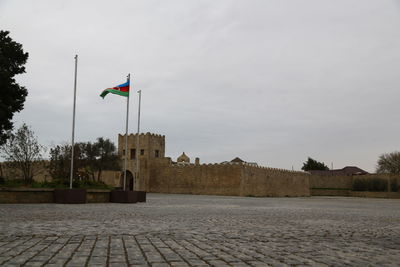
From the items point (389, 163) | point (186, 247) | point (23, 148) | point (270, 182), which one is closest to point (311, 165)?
point (389, 163)

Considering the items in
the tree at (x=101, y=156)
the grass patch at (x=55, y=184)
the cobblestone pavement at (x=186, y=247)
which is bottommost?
the cobblestone pavement at (x=186, y=247)

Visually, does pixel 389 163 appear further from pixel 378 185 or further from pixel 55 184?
pixel 55 184

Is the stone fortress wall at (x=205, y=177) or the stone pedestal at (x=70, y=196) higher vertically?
the stone fortress wall at (x=205, y=177)

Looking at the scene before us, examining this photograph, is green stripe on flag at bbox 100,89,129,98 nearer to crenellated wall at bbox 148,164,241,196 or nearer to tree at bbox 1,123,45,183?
tree at bbox 1,123,45,183

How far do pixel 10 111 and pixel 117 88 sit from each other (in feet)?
16.9

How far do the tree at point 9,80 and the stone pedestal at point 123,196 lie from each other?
Answer: 19.8 feet

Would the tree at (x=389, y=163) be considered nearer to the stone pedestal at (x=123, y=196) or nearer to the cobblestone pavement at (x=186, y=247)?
the stone pedestal at (x=123, y=196)

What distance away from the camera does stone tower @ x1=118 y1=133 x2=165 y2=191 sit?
49.4 metres

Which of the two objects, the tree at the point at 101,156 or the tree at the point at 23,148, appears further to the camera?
the tree at the point at 101,156

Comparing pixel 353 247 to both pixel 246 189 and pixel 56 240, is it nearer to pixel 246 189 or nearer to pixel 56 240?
pixel 56 240

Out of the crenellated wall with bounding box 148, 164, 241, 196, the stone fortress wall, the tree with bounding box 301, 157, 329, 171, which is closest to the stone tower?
the stone fortress wall

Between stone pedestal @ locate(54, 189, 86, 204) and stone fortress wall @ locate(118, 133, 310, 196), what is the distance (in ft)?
61.4

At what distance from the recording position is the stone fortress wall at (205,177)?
4142 centimetres

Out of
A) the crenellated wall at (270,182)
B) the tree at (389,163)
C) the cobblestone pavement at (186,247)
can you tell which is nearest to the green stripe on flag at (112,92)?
the cobblestone pavement at (186,247)
